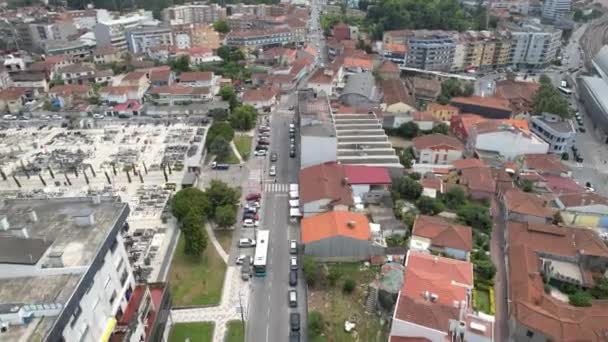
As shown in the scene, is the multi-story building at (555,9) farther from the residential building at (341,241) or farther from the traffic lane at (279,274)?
the traffic lane at (279,274)

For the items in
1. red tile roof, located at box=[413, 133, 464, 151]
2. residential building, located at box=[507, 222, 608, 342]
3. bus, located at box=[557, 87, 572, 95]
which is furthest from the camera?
bus, located at box=[557, 87, 572, 95]

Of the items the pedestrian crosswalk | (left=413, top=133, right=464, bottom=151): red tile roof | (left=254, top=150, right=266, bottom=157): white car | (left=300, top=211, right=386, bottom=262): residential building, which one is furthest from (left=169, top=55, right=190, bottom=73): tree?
(left=300, top=211, right=386, bottom=262): residential building

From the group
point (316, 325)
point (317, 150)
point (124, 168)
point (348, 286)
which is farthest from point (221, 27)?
point (316, 325)

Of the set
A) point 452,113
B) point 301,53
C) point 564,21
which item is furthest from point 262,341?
point 564,21

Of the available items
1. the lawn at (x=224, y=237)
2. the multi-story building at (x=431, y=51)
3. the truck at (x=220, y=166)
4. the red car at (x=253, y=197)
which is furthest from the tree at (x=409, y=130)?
the multi-story building at (x=431, y=51)

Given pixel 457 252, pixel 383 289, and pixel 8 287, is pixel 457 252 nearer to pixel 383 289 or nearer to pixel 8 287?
pixel 383 289

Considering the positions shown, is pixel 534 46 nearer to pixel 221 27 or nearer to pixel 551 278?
pixel 551 278

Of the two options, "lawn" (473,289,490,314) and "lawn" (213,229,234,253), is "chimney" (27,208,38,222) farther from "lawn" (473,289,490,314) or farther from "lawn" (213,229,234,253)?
"lawn" (473,289,490,314)
